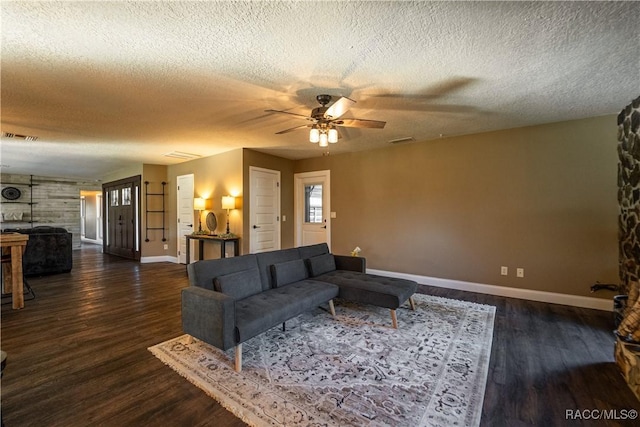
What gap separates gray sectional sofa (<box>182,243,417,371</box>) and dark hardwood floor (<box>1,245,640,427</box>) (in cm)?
46

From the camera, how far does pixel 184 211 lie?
6770 millimetres

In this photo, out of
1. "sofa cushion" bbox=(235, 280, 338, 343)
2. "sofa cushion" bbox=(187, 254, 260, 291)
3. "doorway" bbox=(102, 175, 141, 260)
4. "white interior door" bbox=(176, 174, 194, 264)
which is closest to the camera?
"sofa cushion" bbox=(235, 280, 338, 343)

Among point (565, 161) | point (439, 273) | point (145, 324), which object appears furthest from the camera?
point (439, 273)

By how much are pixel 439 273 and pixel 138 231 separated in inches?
287

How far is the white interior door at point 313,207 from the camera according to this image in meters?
6.04

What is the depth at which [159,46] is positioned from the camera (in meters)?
2.05

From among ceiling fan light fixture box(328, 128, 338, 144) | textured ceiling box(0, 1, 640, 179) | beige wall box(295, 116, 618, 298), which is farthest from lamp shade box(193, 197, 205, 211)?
ceiling fan light fixture box(328, 128, 338, 144)

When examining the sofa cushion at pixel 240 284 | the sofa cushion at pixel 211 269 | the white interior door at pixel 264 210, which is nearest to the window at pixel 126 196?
the white interior door at pixel 264 210

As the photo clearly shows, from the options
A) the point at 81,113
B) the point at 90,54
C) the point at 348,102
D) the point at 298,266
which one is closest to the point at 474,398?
the point at 298,266

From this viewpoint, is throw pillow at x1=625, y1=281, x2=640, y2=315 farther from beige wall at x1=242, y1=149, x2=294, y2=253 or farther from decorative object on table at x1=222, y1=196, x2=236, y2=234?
decorative object on table at x1=222, y1=196, x2=236, y2=234

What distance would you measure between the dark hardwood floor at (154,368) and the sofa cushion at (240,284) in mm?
753

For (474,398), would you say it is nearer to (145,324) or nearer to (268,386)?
(268,386)

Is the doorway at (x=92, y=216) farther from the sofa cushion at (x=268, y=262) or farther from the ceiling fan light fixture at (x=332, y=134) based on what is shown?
the ceiling fan light fixture at (x=332, y=134)

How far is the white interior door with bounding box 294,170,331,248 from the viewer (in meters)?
6.04
